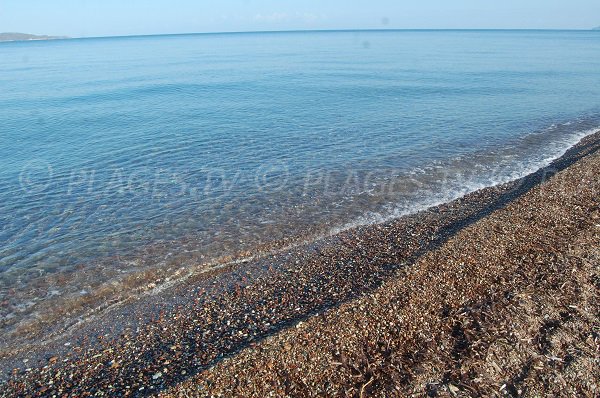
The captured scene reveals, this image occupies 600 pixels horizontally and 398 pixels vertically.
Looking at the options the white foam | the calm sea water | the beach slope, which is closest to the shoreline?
the white foam

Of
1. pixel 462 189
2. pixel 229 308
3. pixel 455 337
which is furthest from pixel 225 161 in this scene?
pixel 455 337

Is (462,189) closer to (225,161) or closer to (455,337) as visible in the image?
(455,337)

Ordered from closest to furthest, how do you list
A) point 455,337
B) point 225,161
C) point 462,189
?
point 455,337, point 462,189, point 225,161

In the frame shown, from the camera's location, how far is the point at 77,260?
1628cm

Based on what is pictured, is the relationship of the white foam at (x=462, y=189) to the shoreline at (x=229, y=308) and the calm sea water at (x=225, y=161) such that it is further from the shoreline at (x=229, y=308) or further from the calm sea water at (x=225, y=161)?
the shoreline at (x=229, y=308)

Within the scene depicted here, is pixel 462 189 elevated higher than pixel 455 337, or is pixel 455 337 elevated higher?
pixel 455 337

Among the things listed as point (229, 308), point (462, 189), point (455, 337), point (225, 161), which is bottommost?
point (225, 161)

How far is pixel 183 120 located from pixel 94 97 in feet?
63.9

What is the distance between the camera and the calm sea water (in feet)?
56.8

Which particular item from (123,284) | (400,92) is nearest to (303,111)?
(400,92)

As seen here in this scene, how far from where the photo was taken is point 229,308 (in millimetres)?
12836

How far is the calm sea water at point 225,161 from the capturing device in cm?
1731

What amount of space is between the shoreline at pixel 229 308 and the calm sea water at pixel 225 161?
2.06 m

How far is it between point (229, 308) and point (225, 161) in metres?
16.6
